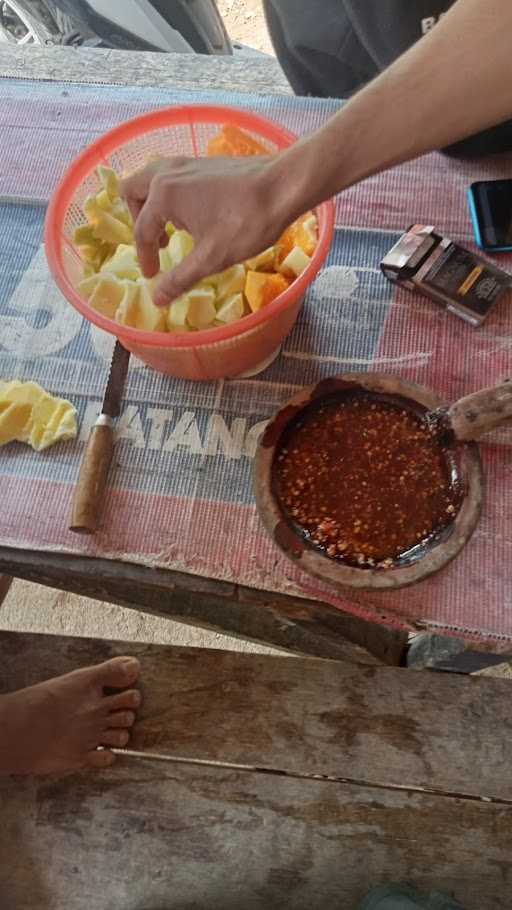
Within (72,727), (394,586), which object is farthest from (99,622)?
(394,586)

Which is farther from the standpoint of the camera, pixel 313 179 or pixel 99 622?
pixel 99 622

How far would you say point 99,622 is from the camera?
66.0 inches

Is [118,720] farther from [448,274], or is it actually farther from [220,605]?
[448,274]

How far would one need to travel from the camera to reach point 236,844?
983 mm

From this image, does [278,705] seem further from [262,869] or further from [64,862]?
[64,862]

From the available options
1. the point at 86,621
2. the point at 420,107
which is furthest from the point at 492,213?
the point at 86,621

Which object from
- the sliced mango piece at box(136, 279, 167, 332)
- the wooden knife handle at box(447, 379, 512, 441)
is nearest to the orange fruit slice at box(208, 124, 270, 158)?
the sliced mango piece at box(136, 279, 167, 332)

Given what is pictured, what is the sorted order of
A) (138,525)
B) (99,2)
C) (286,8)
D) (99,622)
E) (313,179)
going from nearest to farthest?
(313,179), (138,525), (286,8), (99,622), (99,2)

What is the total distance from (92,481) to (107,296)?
24 centimetres

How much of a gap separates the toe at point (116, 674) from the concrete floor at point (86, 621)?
595mm

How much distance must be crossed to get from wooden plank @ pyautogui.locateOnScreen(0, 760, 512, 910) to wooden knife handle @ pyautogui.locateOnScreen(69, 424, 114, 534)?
39cm

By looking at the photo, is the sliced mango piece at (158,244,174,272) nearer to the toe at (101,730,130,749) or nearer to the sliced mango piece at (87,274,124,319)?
the sliced mango piece at (87,274,124,319)

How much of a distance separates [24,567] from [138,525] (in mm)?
168

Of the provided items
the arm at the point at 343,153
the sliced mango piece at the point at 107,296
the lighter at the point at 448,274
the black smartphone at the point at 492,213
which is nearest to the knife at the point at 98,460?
the sliced mango piece at the point at 107,296
